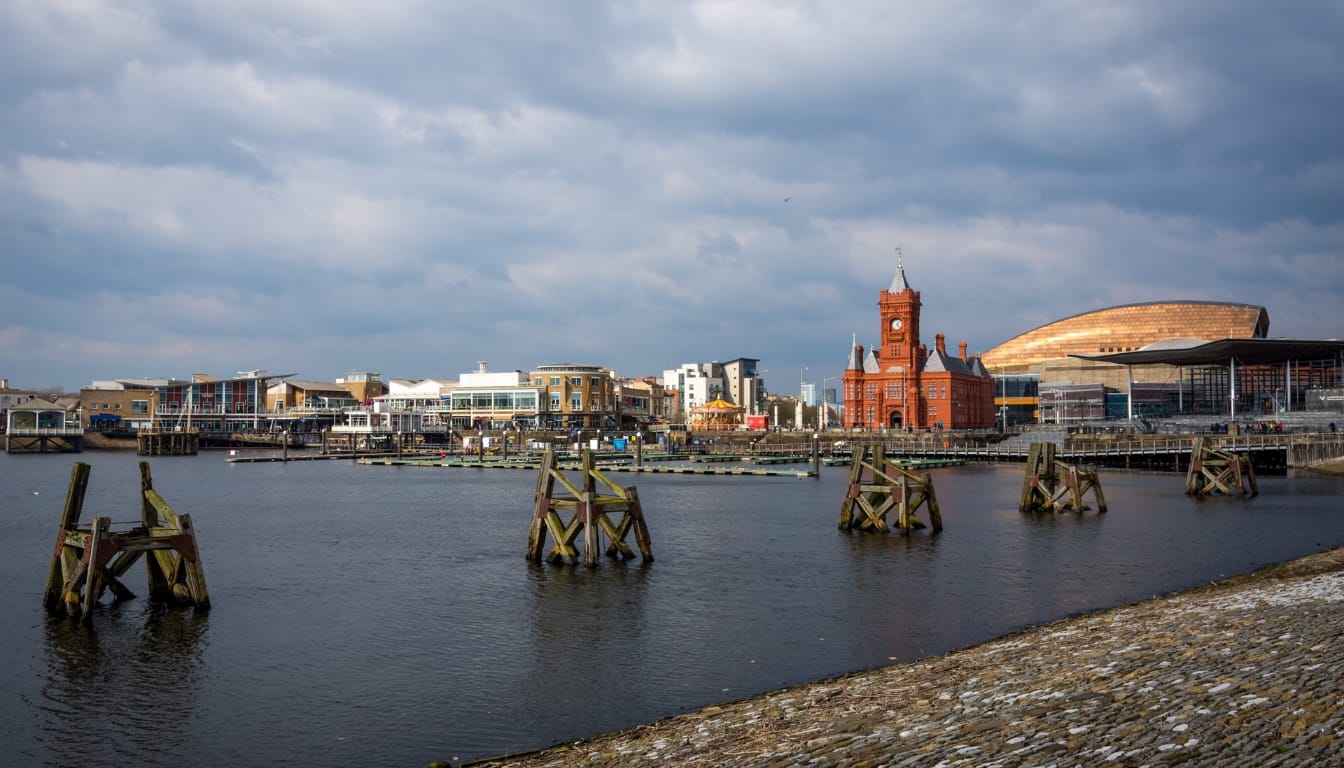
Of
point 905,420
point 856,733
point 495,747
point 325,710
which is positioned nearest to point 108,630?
point 325,710

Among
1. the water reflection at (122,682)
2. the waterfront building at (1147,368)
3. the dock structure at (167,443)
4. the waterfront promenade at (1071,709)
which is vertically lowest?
the water reflection at (122,682)

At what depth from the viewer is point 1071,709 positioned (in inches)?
517

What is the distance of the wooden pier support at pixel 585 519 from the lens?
3241cm

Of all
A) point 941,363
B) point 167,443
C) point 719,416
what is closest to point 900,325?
point 941,363

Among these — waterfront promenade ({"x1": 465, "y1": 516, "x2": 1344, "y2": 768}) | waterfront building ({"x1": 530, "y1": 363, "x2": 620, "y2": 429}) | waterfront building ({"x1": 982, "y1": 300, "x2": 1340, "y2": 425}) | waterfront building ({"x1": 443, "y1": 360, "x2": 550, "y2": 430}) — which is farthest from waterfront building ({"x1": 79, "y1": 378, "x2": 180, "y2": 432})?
waterfront promenade ({"x1": 465, "y1": 516, "x2": 1344, "y2": 768})

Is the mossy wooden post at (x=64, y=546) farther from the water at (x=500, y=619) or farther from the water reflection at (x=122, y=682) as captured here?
the water reflection at (x=122, y=682)

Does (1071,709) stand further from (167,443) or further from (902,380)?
(167,443)

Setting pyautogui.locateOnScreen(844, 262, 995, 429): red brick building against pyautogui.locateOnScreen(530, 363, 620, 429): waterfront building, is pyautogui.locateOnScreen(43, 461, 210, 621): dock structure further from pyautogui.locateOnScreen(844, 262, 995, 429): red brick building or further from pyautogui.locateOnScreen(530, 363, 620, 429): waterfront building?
pyautogui.locateOnScreen(530, 363, 620, 429): waterfront building

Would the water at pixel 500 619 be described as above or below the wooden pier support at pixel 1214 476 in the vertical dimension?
below

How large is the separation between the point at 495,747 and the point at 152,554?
1561cm

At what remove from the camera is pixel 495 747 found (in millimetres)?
16141

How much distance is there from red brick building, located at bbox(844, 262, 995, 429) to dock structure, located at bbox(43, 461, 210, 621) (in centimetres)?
11081

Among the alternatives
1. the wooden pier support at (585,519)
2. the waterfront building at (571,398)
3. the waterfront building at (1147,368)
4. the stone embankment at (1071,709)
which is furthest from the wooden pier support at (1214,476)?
the waterfront building at (571,398)

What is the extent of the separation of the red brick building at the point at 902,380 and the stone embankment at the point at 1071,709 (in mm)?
110520
